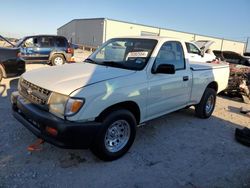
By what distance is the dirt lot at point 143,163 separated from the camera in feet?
11.0

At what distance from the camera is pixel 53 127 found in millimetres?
3213

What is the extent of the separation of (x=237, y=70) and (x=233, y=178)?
6.65m

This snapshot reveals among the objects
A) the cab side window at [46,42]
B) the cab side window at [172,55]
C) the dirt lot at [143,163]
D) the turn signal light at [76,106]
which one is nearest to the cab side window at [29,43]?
the cab side window at [46,42]

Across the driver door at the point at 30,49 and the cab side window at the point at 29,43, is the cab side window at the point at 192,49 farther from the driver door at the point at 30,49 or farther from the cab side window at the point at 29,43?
the cab side window at the point at 29,43

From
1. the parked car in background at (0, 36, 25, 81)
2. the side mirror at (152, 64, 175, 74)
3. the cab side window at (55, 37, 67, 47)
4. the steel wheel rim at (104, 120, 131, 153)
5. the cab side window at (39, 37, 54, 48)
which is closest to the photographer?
the steel wheel rim at (104, 120, 131, 153)

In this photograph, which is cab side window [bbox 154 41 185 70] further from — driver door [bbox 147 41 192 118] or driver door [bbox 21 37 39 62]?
driver door [bbox 21 37 39 62]

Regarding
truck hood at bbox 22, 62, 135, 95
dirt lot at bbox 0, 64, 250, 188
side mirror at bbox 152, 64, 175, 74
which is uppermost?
side mirror at bbox 152, 64, 175, 74

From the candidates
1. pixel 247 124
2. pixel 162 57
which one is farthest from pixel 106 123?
pixel 247 124

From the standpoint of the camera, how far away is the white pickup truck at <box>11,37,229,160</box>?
3250 mm

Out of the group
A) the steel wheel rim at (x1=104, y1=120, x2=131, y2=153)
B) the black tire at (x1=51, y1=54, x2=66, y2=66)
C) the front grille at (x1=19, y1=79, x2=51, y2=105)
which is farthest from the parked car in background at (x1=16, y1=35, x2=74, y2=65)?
the steel wheel rim at (x1=104, y1=120, x2=131, y2=153)

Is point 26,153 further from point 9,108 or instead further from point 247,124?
point 247,124

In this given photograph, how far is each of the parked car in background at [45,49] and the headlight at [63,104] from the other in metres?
10.2

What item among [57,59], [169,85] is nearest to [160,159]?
[169,85]

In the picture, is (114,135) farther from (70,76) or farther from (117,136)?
(70,76)
